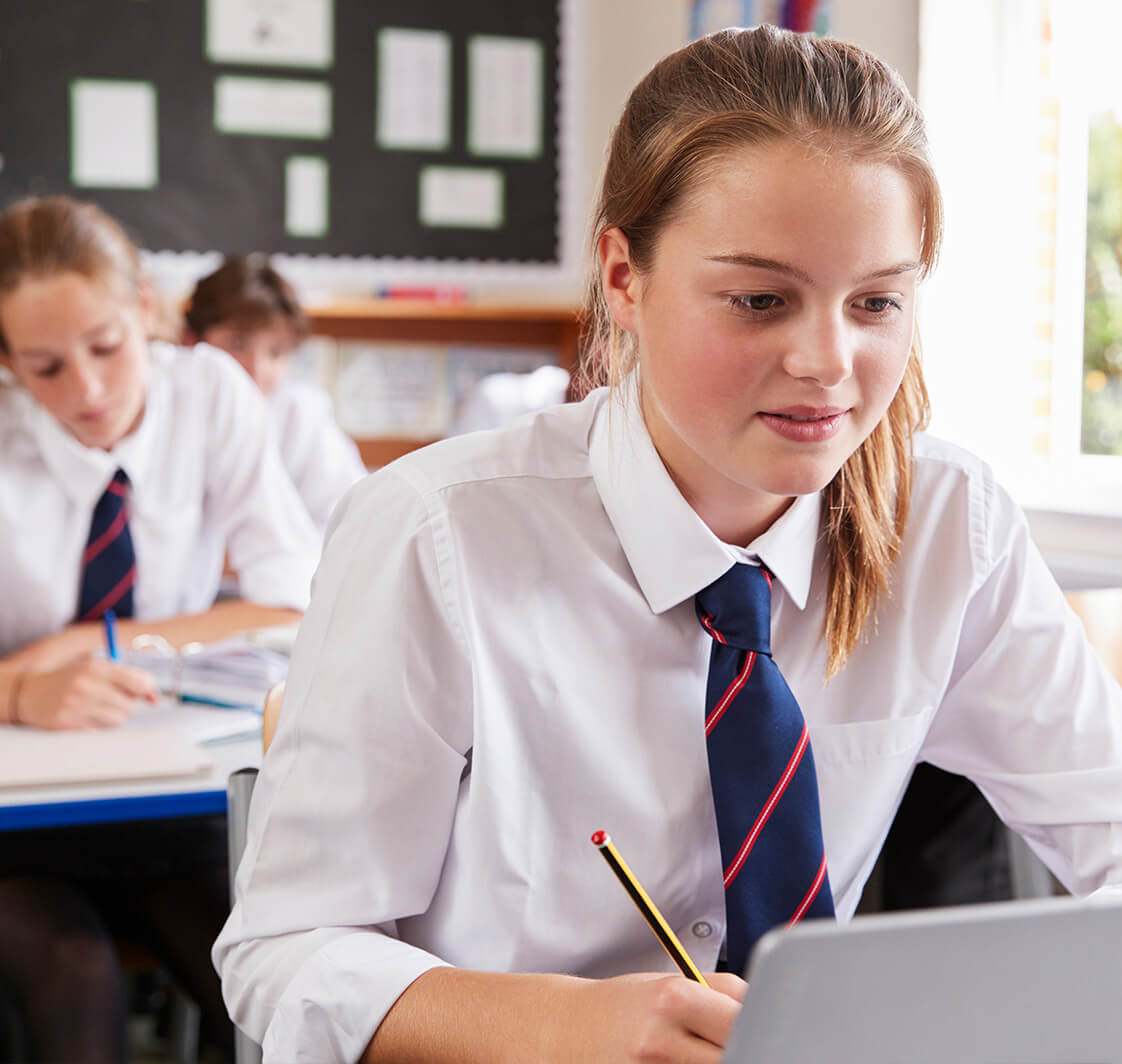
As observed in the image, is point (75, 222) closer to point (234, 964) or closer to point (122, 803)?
point (122, 803)

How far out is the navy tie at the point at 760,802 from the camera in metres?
0.91

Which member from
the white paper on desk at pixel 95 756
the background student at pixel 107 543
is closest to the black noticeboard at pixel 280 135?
the background student at pixel 107 543

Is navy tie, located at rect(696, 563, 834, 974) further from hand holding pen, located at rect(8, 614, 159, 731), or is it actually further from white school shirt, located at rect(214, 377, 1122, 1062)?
hand holding pen, located at rect(8, 614, 159, 731)

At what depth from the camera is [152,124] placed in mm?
3727

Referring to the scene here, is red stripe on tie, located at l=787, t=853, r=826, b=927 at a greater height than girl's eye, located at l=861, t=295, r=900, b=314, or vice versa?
girl's eye, located at l=861, t=295, r=900, b=314

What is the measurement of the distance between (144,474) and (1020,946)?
1.99m

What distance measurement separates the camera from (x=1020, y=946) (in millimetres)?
509

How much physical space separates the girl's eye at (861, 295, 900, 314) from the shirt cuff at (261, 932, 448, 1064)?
50 centimetres

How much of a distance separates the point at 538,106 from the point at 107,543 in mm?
2381

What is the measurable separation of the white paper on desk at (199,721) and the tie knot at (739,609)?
0.81m

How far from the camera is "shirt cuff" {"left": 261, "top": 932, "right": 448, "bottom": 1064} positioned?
0.79 metres

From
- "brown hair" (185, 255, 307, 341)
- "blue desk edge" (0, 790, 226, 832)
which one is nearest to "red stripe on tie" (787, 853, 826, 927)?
"blue desk edge" (0, 790, 226, 832)

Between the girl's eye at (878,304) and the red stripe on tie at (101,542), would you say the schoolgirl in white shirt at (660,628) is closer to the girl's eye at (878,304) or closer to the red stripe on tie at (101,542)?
the girl's eye at (878,304)

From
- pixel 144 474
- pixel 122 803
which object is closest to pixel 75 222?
pixel 144 474
